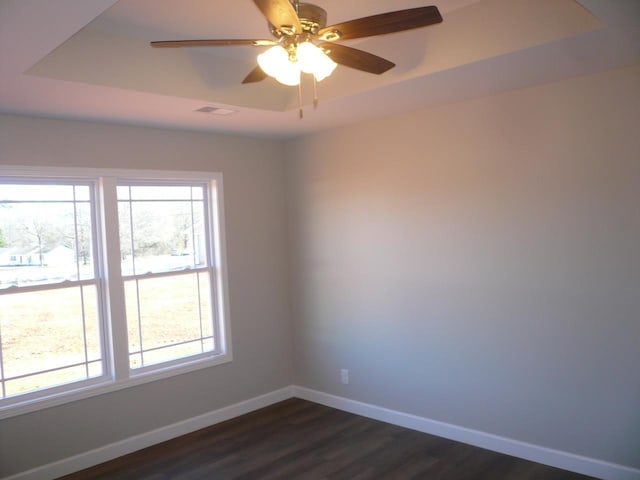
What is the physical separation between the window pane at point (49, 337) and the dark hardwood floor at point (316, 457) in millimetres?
698

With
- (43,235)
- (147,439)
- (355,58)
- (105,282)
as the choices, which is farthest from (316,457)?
(355,58)

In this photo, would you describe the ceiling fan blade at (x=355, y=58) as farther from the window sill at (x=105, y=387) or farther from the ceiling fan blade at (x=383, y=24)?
the window sill at (x=105, y=387)

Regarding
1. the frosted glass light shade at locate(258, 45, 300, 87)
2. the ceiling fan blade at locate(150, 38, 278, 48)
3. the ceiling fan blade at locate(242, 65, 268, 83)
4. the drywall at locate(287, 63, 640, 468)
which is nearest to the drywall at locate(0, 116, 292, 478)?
the drywall at locate(287, 63, 640, 468)

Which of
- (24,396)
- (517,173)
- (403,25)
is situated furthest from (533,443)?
(24,396)

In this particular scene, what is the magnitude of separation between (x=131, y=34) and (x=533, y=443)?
355 centimetres

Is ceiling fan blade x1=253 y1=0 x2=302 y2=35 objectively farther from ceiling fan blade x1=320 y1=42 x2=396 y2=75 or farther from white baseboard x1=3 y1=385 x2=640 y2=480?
white baseboard x1=3 y1=385 x2=640 y2=480

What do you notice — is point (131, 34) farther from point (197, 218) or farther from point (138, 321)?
point (138, 321)

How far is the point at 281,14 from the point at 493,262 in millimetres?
2380

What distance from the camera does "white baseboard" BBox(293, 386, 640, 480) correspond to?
3.10 metres

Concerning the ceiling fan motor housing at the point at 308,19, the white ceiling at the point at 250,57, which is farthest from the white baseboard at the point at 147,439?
the ceiling fan motor housing at the point at 308,19

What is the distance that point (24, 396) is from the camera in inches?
134

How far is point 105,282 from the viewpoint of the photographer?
3777 mm

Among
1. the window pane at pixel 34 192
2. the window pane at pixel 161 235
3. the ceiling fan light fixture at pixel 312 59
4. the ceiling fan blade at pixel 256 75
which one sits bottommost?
the window pane at pixel 161 235

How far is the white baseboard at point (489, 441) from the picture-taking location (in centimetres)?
310
